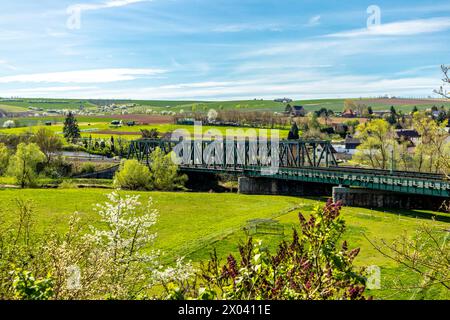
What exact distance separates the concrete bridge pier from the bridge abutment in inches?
425

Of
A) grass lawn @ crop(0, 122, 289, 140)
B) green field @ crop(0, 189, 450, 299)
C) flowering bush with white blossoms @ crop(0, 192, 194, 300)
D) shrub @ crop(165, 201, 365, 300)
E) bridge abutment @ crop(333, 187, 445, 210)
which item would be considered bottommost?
green field @ crop(0, 189, 450, 299)

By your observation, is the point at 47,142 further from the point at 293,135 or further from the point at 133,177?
the point at 293,135

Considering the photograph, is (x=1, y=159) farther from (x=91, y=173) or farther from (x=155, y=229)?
(x=155, y=229)

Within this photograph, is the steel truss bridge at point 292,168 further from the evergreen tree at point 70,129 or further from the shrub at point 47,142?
the evergreen tree at point 70,129

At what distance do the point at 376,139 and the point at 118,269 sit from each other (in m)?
60.4

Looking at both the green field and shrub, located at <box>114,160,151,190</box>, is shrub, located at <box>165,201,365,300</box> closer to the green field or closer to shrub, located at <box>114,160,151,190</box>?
the green field

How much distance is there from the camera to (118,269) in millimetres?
12250

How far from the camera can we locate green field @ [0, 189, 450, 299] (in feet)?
97.6

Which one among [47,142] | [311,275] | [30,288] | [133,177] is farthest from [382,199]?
[47,142]

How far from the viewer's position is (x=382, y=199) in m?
49.0

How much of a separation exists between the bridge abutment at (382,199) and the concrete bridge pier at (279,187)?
35.4 ft

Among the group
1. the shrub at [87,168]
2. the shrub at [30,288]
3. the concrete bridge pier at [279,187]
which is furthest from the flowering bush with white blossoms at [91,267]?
the shrub at [87,168]

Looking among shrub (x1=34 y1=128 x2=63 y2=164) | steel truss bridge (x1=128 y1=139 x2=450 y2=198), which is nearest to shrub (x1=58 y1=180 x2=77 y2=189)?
steel truss bridge (x1=128 y1=139 x2=450 y2=198)
